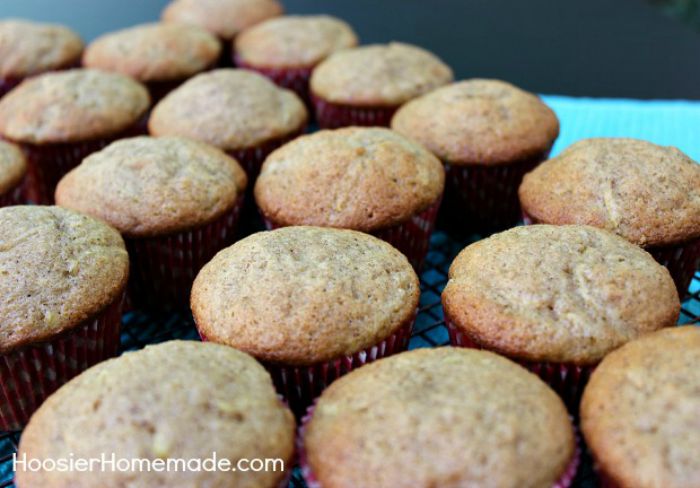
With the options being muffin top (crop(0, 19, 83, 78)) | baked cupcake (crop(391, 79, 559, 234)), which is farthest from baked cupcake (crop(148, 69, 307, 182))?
muffin top (crop(0, 19, 83, 78))

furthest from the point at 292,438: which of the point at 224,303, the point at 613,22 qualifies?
the point at 613,22

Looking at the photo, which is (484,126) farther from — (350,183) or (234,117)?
(234,117)

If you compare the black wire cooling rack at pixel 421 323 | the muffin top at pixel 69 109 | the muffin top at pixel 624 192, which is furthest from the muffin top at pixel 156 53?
the muffin top at pixel 624 192

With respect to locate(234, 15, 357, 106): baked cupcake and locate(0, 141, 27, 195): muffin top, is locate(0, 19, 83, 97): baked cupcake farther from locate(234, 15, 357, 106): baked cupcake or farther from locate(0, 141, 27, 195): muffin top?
locate(0, 141, 27, 195): muffin top

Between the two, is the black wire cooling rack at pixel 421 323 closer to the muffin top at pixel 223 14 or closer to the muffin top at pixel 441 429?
the muffin top at pixel 441 429

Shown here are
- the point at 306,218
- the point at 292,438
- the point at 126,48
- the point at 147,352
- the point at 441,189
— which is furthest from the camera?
the point at 126,48

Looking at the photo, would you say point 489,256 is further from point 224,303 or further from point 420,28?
point 420,28
